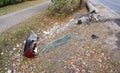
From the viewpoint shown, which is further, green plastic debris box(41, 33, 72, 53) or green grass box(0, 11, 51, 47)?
green grass box(0, 11, 51, 47)

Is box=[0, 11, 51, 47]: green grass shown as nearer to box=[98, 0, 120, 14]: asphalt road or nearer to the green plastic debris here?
the green plastic debris

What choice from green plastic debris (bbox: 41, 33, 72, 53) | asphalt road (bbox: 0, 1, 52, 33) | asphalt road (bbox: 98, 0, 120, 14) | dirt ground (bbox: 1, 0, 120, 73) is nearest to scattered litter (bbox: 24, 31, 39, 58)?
dirt ground (bbox: 1, 0, 120, 73)

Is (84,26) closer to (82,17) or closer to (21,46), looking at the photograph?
(82,17)

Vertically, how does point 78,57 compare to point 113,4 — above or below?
above

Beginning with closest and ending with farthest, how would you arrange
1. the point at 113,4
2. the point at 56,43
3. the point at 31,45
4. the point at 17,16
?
the point at 31,45 < the point at 56,43 < the point at 17,16 < the point at 113,4

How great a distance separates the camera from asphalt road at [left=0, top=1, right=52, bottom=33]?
11735mm

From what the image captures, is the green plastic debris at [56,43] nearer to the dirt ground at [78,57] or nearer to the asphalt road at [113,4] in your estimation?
the dirt ground at [78,57]

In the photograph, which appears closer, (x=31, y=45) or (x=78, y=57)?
(x=78, y=57)

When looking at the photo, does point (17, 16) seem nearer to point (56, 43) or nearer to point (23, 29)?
point (23, 29)

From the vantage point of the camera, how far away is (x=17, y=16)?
13.2 m

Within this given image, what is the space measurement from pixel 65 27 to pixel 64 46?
8.55 feet

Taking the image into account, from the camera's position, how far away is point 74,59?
818 cm

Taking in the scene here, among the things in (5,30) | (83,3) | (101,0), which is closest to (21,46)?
(5,30)

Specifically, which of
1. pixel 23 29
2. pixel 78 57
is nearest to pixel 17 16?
pixel 23 29
